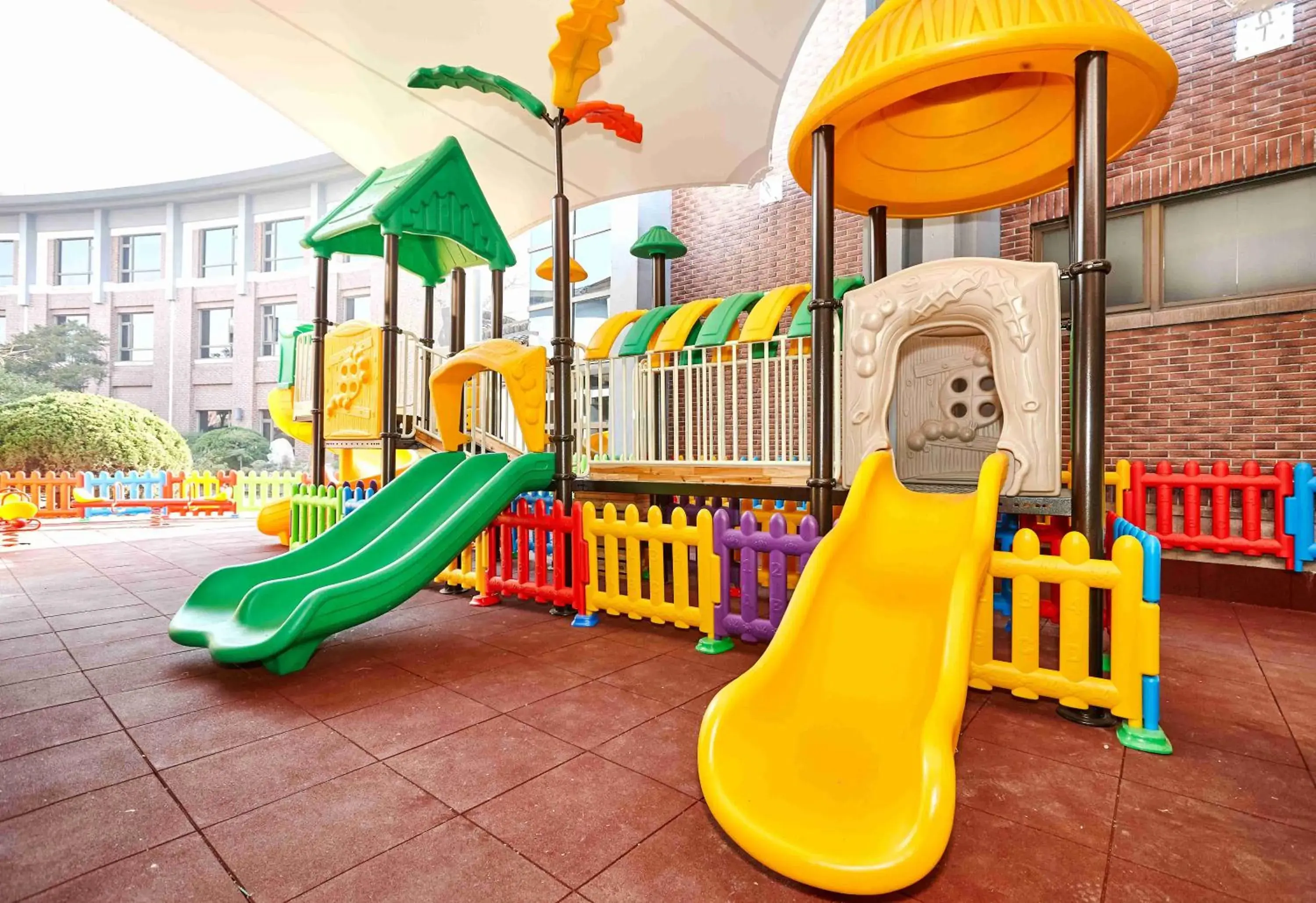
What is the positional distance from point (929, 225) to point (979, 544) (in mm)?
6347

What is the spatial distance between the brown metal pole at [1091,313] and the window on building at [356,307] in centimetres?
2402

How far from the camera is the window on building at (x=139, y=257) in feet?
80.7

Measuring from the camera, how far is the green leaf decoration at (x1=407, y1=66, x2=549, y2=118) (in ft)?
16.6

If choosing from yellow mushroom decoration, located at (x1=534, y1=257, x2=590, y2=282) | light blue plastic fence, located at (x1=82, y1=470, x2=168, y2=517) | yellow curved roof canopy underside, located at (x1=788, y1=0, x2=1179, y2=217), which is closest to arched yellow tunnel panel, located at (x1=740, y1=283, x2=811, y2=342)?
yellow curved roof canopy underside, located at (x1=788, y1=0, x2=1179, y2=217)

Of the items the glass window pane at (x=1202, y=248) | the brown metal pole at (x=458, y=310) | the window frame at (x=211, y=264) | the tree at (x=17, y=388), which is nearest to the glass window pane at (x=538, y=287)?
the brown metal pole at (x=458, y=310)

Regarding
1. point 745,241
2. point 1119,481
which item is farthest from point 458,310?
point 1119,481

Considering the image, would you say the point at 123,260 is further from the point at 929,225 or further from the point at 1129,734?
the point at 1129,734

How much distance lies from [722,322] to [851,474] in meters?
2.07

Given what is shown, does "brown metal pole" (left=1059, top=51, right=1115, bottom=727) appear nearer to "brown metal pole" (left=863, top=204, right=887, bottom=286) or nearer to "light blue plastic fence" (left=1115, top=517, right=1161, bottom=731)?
"light blue plastic fence" (left=1115, top=517, right=1161, bottom=731)

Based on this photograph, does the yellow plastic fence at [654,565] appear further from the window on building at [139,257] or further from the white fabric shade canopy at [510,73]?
the window on building at [139,257]

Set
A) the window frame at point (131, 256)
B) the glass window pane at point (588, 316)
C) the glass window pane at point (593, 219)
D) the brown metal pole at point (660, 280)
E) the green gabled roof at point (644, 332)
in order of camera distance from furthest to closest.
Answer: the window frame at point (131, 256)
the glass window pane at point (588, 316)
the glass window pane at point (593, 219)
the brown metal pole at point (660, 280)
the green gabled roof at point (644, 332)

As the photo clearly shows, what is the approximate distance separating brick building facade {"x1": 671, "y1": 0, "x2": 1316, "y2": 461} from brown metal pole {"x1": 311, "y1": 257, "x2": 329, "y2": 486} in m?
8.16

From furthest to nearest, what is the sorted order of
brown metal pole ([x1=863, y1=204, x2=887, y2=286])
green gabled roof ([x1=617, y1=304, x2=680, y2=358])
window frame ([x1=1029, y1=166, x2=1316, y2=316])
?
green gabled roof ([x1=617, y1=304, x2=680, y2=358])
window frame ([x1=1029, y1=166, x2=1316, y2=316])
brown metal pole ([x1=863, y1=204, x2=887, y2=286])

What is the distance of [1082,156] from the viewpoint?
3.12 metres
